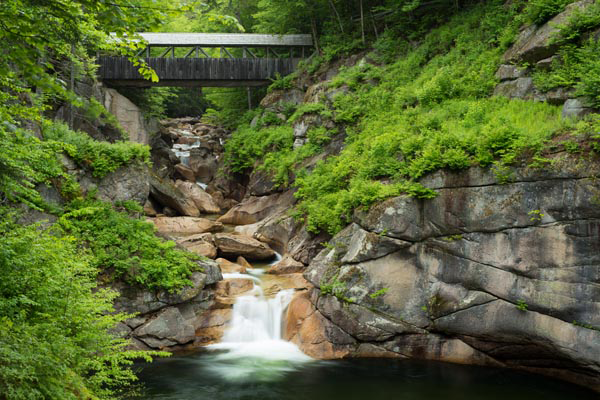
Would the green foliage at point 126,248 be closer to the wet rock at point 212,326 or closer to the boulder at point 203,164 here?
the wet rock at point 212,326

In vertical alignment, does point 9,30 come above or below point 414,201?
above

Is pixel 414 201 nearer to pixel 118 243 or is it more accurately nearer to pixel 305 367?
Result: pixel 305 367

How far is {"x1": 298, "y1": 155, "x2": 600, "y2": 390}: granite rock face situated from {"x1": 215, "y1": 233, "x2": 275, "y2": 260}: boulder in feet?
16.4

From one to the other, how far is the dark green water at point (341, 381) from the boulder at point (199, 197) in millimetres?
13867

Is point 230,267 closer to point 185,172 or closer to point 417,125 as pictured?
point 417,125

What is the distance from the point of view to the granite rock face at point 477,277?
10.2m

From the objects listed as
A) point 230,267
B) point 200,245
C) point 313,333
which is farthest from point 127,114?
point 313,333

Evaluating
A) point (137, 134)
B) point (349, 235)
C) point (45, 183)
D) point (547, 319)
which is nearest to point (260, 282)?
point (349, 235)

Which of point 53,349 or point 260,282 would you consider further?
point 260,282

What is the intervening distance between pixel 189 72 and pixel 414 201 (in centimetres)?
1923

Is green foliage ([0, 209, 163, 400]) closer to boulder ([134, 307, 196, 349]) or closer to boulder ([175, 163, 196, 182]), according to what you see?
boulder ([134, 307, 196, 349])

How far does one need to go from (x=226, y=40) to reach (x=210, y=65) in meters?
2.25

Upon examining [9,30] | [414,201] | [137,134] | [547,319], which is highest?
[137,134]

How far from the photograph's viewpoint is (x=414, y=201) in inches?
474
